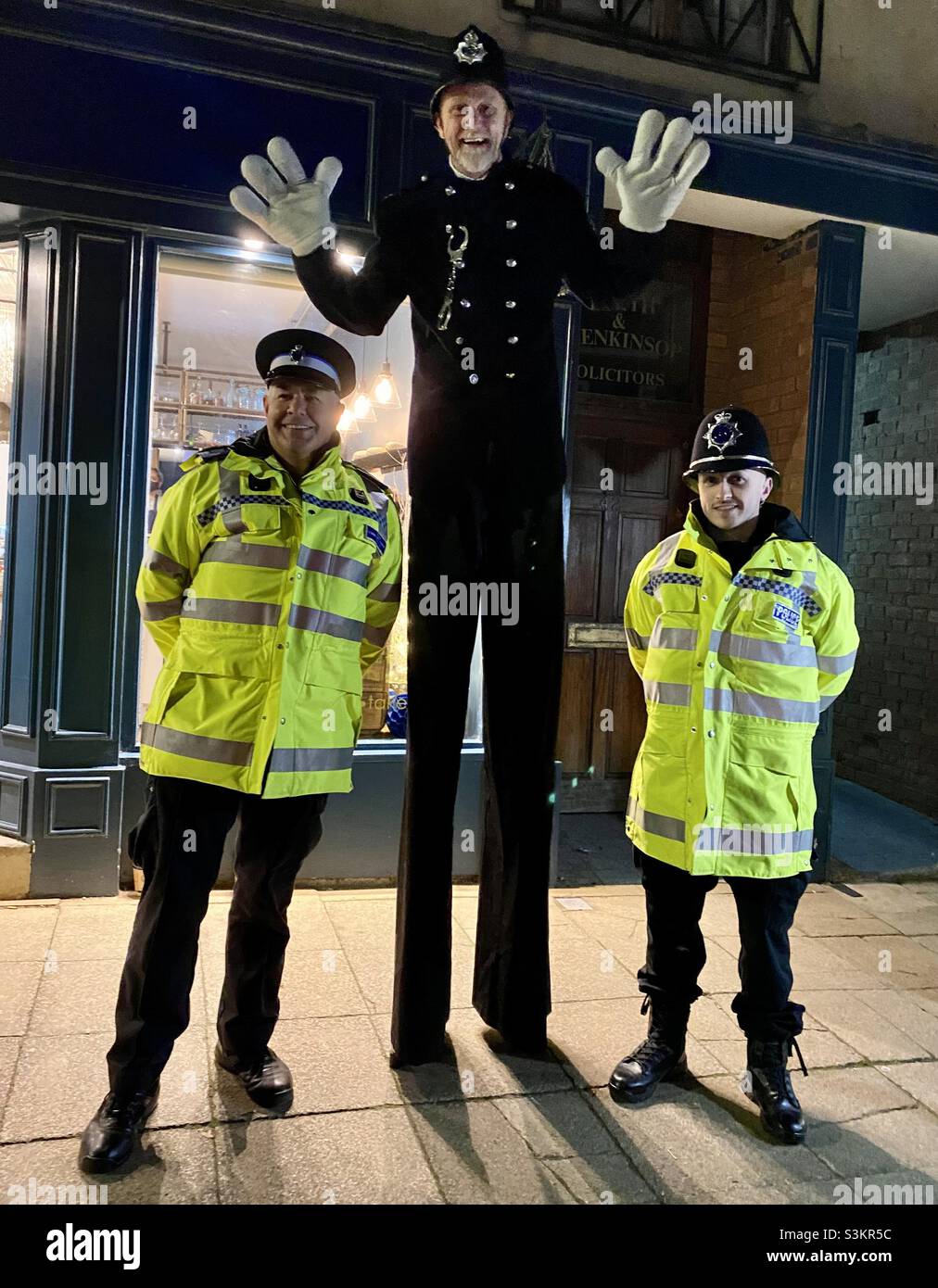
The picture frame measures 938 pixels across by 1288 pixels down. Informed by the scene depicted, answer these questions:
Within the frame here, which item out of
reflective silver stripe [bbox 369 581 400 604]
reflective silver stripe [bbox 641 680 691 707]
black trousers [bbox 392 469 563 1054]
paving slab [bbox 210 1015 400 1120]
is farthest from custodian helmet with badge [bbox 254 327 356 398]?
paving slab [bbox 210 1015 400 1120]

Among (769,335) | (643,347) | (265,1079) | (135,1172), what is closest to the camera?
(135,1172)

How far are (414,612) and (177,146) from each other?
2765mm

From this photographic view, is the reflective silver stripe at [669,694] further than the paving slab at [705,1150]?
Yes

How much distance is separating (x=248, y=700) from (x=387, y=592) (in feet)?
2.01

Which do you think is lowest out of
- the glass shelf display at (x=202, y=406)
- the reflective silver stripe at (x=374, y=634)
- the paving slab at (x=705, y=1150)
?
the paving slab at (x=705, y=1150)

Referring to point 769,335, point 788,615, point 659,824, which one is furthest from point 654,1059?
point 769,335

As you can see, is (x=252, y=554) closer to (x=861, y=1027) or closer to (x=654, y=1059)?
(x=654, y=1059)

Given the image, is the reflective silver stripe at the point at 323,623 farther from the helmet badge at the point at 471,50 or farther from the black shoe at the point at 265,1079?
the helmet badge at the point at 471,50

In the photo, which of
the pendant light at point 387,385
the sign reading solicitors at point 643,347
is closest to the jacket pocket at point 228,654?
the pendant light at point 387,385

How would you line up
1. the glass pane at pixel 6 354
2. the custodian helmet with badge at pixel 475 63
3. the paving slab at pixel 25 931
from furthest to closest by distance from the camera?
the glass pane at pixel 6 354 → the paving slab at pixel 25 931 → the custodian helmet with badge at pixel 475 63

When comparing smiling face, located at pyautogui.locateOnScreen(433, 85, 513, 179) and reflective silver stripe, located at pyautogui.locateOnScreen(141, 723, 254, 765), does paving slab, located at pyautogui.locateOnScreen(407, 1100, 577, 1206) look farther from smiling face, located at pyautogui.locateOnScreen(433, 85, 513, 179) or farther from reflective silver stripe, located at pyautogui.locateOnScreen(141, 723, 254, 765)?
smiling face, located at pyautogui.locateOnScreen(433, 85, 513, 179)

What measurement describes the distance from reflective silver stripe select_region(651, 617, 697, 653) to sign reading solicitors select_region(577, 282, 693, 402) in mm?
3613

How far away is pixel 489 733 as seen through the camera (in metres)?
3.12

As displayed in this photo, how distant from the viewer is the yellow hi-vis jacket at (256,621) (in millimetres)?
2537
